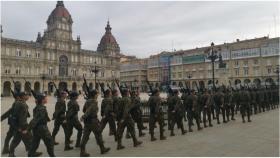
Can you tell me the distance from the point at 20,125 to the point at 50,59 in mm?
64795

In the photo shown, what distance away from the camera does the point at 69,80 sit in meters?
71.5

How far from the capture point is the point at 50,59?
68.8 metres

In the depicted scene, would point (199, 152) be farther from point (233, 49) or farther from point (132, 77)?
point (132, 77)

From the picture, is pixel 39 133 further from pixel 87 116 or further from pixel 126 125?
pixel 126 125

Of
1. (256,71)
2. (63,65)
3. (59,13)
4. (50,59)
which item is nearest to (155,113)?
(256,71)

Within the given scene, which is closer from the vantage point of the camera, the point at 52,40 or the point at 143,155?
the point at 143,155

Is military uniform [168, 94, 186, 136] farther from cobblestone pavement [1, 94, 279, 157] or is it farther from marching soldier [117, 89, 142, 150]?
marching soldier [117, 89, 142, 150]

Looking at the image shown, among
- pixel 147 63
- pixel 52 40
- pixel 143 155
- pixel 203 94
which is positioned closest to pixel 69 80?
pixel 52 40

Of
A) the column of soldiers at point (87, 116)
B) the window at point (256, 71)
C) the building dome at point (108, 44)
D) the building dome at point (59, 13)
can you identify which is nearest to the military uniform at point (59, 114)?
the column of soldiers at point (87, 116)

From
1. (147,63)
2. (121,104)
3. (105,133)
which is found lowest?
(105,133)

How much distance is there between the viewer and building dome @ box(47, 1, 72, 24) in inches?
2751

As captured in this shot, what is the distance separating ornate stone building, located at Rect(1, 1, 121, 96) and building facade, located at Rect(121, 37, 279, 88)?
63.8ft

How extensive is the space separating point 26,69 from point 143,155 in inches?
2465

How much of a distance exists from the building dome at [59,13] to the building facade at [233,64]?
2872 centimetres
